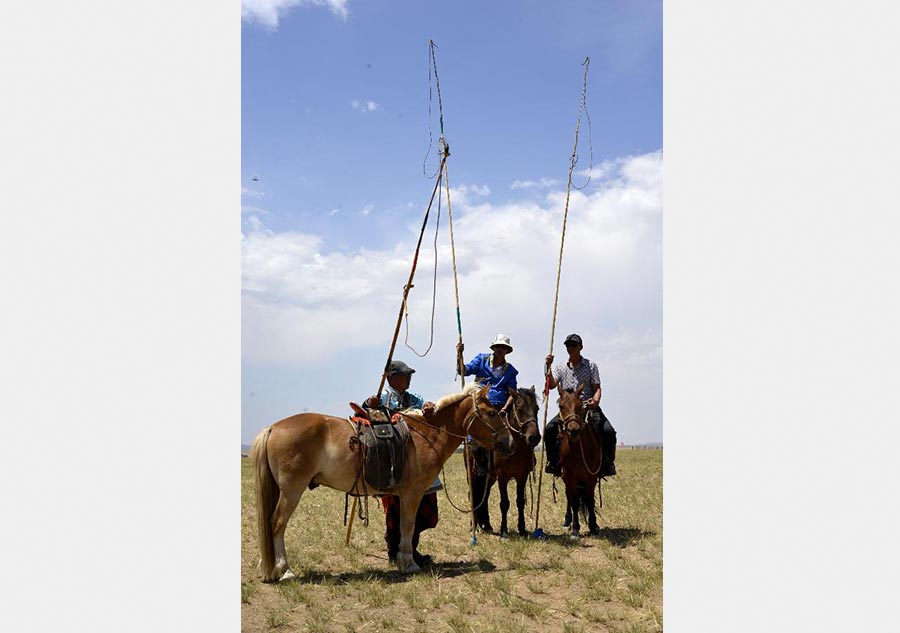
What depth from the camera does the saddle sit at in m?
7.52

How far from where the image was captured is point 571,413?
29.7ft

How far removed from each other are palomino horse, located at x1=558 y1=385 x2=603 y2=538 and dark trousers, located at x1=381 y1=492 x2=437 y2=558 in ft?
6.68

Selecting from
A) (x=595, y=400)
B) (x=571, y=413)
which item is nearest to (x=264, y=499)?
(x=571, y=413)

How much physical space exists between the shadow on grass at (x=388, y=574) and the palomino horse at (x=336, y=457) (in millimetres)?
163

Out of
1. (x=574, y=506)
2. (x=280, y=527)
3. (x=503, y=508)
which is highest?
(x=280, y=527)

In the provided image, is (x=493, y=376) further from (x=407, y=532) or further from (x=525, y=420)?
(x=407, y=532)

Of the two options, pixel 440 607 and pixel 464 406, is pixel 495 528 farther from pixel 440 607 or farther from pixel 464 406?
pixel 440 607

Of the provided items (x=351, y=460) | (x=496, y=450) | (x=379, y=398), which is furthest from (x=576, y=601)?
(x=379, y=398)

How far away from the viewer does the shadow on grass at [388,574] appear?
7238 millimetres

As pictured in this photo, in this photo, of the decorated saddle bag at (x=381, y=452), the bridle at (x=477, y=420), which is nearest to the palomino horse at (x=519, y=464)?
the bridle at (x=477, y=420)

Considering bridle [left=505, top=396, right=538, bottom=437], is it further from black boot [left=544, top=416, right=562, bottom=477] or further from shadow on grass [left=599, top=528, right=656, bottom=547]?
shadow on grass [left=599, top=528, right=656, bottom=547]

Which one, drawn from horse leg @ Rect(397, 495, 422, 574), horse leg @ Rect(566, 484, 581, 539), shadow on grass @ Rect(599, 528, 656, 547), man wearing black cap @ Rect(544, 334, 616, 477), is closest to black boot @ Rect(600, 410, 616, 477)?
man wearing black cap @ Rect(544, 334, 616, 477)

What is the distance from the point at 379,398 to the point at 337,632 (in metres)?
3.16

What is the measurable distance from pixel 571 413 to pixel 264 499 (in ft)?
14.2
